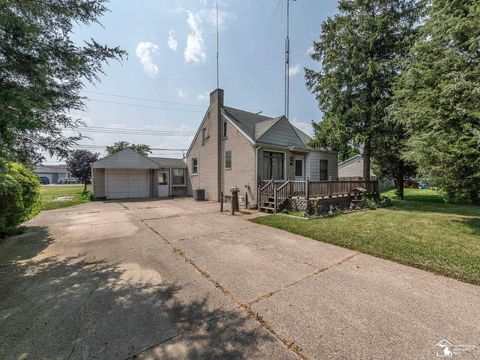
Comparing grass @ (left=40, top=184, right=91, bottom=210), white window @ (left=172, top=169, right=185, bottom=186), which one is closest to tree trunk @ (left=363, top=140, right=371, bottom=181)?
white window @ (left=172, top=169, right=185, bottom=186)

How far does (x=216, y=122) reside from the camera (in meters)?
14.5

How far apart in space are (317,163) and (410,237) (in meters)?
9.32

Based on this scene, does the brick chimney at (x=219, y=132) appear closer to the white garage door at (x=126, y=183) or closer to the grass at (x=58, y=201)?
the white garage door at (x=126, y=183)

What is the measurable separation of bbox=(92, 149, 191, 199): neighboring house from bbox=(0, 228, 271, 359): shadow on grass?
46.8ft

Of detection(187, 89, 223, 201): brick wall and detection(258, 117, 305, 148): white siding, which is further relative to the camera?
detection(187, 89, 223, 201): brick wall

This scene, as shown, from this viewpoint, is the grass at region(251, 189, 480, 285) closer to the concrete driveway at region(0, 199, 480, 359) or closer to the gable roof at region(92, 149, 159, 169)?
the concrete driveway at region(0, 199, 480, 359)

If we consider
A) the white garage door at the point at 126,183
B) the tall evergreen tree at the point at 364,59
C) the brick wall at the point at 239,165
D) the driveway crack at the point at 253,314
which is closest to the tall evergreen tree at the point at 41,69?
the driveway crack at the point at 253,314

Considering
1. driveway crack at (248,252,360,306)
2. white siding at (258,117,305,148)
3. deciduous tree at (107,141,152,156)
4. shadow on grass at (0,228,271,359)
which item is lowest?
driveway crack at (248,252,360,306)

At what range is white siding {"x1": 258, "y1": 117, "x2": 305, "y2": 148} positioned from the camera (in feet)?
41.8

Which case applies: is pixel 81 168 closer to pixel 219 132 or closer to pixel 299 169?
pixel 219 132

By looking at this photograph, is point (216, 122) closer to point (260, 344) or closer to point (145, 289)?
point (145, 289)

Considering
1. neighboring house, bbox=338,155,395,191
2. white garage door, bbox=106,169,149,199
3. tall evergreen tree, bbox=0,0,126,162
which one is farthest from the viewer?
neighboring house, bbox=338,155,395,191

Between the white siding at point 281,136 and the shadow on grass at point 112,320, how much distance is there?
9.92m

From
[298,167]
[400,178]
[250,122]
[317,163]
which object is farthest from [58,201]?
[400,178]
